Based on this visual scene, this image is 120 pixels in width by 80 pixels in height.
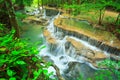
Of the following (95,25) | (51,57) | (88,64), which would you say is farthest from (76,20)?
(88,64)

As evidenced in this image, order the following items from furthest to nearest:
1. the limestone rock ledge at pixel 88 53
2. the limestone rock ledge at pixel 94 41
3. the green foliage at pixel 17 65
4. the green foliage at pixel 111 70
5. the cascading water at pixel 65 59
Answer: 1. the limestone rock ledge at pixel 94 41
2. the limestone rock ledge at pixel 88 53
3. the cascading water at pixel 65 59
4. the green foliage at pixel 111 70
5. the green foliage at pixel 17 65

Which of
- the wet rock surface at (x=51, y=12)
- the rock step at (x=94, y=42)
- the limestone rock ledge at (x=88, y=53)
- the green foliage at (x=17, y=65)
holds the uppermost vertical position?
the green foliage at (x=17, y=65)

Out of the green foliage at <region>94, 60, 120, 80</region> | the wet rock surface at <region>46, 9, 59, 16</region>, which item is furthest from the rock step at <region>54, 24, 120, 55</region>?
the wet rock surface at <region>46, 9, 59, 16</region>

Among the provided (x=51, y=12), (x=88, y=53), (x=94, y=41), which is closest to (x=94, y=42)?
(x=94, y=41)

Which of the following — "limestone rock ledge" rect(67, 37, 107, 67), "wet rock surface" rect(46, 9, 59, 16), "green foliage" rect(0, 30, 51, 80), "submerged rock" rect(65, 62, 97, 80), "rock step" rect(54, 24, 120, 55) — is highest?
"green foliage" rect(0, 30, 51, 80)

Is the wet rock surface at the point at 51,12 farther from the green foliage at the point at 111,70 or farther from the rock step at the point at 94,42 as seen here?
the green foliage at the point at 111,70

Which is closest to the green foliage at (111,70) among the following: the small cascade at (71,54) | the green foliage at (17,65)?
the small cascade at (71,54)

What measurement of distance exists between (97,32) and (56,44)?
271 cm

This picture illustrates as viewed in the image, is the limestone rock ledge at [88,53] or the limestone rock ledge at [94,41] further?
the limestone rock ledge at [94,41]

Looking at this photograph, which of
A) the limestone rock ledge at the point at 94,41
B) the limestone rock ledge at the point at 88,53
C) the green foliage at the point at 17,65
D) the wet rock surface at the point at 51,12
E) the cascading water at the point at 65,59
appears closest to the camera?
the green foliage at the point at 17,65

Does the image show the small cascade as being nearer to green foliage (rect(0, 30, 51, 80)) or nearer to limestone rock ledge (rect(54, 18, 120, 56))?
limestone rock ledge (rect(54, 18, 120, 56))

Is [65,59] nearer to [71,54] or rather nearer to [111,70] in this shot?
[71,54]

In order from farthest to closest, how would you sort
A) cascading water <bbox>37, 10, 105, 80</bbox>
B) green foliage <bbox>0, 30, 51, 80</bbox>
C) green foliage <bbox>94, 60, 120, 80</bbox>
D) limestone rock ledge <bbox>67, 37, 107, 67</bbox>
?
limestone rock ledge <bbox>67, 37, 107, 67</bbox> < cascading water <bbox>37, 10, 105, 80</bbox> < green foliage <bbox>94, 60, 120, 80</bbox> < green foliage <bbox>0, 30, 51, 80</bbox>

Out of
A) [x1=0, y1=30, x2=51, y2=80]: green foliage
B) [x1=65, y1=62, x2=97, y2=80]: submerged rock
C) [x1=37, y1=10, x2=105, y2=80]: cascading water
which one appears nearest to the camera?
[x1=0, y1=30, x2=51, y2=80]: green foliage
